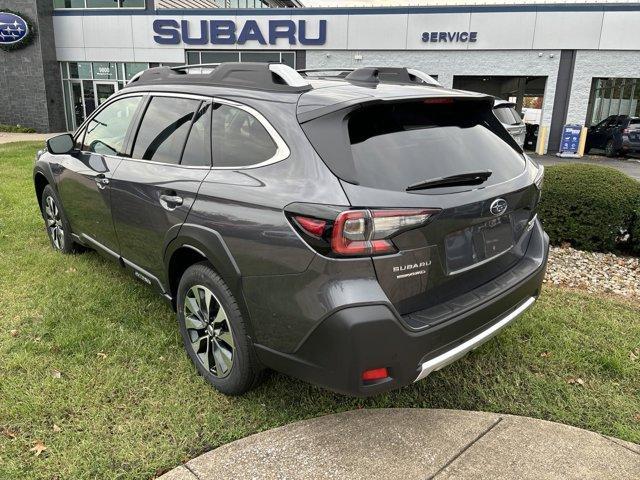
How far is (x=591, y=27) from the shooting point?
60.6ft

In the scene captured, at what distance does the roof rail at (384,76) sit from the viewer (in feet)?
9.81

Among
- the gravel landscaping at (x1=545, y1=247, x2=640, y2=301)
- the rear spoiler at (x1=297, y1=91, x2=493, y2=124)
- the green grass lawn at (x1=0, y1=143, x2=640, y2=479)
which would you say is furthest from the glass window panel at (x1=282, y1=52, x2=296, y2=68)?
the rear spoiler at (x1=297, y1=91, x2=493, y2=124)

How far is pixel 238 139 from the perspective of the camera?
279 centimetres

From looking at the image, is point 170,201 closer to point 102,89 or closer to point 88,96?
point 102,89

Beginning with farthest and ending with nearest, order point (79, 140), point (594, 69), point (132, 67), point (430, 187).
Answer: point (132, 67) < point (594, 69) < point (79, 140) < point (430, 187)

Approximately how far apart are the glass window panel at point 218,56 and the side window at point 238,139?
19908 mm

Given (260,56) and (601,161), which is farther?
(260,56)

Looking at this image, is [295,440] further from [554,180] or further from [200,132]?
[554,180]

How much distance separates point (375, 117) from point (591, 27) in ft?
64.7

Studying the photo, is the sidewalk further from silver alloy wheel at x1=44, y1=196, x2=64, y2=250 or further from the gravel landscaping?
silver alloy wheel at x1=44, y1=196, x2=64, y2=250

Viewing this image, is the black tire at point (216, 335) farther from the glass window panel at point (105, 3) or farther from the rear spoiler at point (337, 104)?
the glass window panel at point (105, 3)

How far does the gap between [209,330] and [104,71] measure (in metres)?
23.2

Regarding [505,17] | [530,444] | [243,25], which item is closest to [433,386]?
[530,444]

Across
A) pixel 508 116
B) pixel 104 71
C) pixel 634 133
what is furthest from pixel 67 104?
pixel 634 133
